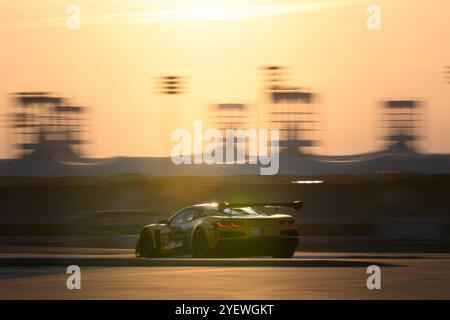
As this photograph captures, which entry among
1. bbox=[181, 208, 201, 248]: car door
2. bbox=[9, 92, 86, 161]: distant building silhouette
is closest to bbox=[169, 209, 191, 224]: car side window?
bbox=[181, 208, 201, 248]: car door

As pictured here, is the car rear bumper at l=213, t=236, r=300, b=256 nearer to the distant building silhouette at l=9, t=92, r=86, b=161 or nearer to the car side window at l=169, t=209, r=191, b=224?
the car side window at l=169, t=209, r=191, b=224

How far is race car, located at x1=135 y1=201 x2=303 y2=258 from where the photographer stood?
823 inches

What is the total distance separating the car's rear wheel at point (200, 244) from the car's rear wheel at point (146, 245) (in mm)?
1127

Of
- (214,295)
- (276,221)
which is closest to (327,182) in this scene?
(276,221)

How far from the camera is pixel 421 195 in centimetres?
10006

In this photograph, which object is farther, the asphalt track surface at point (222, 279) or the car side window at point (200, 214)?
the car side window at point (200, 214)

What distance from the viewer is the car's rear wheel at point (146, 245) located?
22266 mm

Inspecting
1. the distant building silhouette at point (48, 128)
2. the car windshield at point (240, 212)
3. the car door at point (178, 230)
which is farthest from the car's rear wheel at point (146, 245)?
the distant building silhouette at point (48, 128)

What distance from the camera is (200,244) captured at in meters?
21.3

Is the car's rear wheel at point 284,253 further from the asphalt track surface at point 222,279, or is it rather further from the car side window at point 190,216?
the car side window at point 190,216

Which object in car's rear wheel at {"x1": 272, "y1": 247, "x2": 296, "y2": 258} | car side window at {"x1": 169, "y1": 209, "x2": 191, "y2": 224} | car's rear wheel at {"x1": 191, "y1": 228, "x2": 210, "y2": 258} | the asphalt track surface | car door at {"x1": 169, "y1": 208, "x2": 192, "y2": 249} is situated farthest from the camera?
car side window at {"x1": 169, "y1": 209, "x2": 191, "y2": 224}

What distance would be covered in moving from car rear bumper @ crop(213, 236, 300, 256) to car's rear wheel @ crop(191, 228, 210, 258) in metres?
0.25
